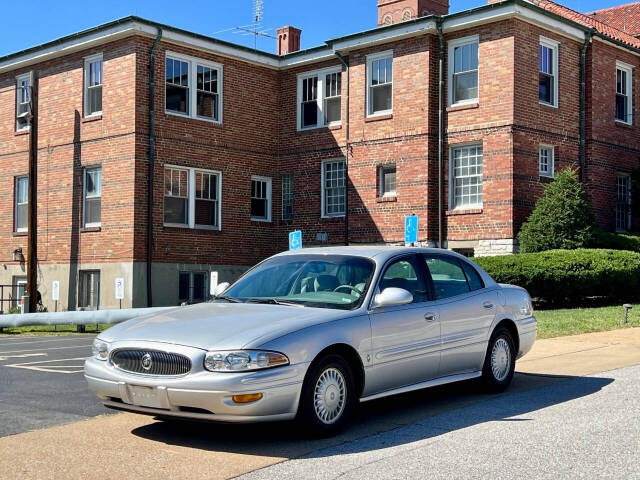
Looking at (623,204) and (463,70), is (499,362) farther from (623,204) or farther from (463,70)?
(623,204)

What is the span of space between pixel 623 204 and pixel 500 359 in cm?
1846

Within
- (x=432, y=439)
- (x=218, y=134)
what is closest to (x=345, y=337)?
(x=432, y=439)

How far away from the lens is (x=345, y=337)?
23.1 feet

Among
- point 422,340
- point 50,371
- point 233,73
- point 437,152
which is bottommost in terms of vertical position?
point 50,371

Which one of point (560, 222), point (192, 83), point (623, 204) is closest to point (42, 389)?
point (560, 222)

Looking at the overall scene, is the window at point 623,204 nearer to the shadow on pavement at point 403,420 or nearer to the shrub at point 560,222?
the shrub at point 560,222

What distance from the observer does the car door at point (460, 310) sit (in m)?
8.31

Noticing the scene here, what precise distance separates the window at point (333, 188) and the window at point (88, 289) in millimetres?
7111

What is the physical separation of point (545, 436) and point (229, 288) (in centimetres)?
326

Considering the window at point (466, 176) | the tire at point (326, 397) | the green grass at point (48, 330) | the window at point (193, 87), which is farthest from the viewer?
the window at point (193, 87)

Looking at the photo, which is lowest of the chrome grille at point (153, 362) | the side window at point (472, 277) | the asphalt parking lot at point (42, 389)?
the asphalt parking lot at point (42, 389)

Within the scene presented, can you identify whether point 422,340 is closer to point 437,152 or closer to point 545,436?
point 545,436

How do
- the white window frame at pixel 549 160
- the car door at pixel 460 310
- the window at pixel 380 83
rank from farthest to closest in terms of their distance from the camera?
1. the window at pixel 380 83
2. the white window frame at pixel 549 160
3. the car door at pixel 460 310

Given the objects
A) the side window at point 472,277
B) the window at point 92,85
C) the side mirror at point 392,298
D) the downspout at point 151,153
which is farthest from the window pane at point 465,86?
the side mirror at point 392,298
